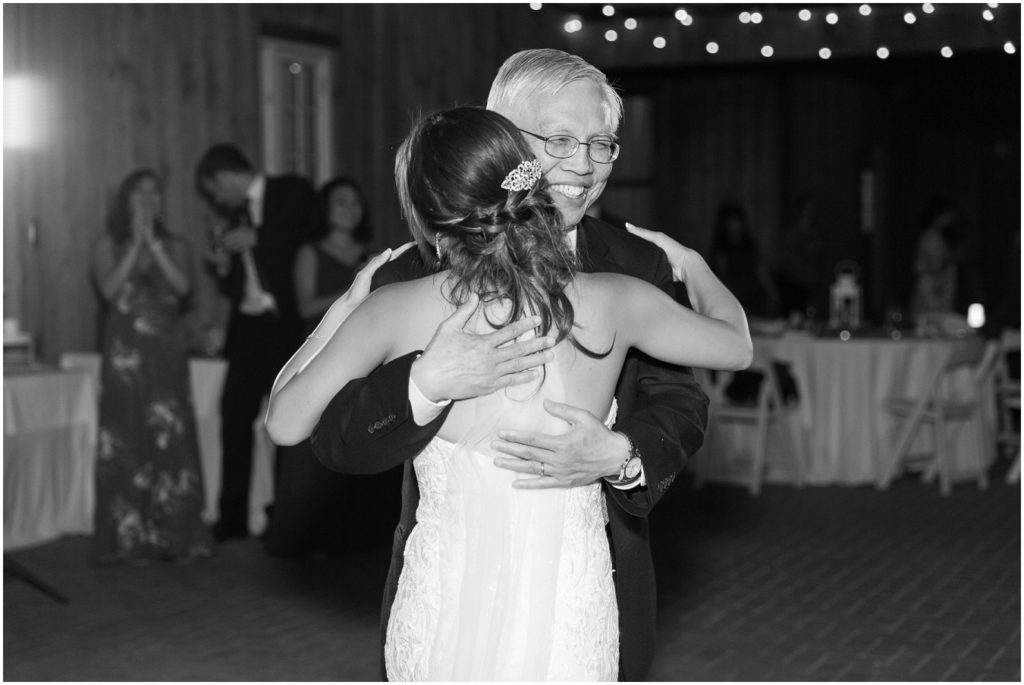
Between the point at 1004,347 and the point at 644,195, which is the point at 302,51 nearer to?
the point at 1004,347

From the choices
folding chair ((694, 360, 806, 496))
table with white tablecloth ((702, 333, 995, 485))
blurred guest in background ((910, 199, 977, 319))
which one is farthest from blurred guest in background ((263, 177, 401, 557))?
blurred guest in background ((910, 199, 977, 319))

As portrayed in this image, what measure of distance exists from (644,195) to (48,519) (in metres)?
9.24

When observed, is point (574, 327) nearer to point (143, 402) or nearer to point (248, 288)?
point (143, 402)

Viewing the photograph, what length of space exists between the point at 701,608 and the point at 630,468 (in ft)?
9.97

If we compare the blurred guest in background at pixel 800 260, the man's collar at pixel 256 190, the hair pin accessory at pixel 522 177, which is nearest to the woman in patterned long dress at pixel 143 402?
the man's collar at pixel 256 190

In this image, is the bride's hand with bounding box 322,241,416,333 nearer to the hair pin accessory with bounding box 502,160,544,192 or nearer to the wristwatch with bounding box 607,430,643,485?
the hair pin accessory with bounding box 502,160,544,192

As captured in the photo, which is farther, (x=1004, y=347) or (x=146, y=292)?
(x=1004, y=347)

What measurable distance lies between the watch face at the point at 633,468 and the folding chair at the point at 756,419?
209 inches

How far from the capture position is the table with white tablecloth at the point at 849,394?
24.2 feet

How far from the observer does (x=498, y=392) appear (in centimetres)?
180

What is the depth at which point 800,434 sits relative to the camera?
7.52 meters

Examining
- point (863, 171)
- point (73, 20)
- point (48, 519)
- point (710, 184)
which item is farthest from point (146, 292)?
point (863, 171)

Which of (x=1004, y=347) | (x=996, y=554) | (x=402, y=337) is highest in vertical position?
(x=402, y=337)

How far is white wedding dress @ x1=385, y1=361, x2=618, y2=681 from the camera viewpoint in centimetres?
186
